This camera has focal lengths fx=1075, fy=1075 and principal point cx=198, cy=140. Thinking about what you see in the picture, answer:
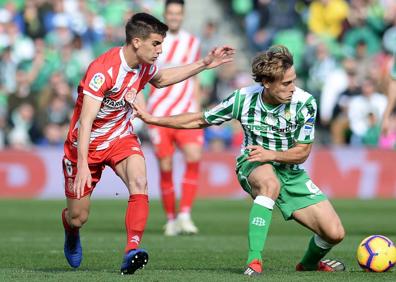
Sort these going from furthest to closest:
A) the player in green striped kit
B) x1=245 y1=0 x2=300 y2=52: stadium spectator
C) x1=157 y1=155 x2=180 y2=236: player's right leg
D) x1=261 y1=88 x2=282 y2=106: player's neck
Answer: x1=245 y1=0 x2=300 y2=52: stadium spectator < x1=157 y1=155 x2=180 y2=236: player's right leg < x1=261 y1=88 x2=282 y2=106: player's neck < the player in green striped kit

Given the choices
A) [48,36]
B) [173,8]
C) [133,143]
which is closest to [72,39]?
[48,36]

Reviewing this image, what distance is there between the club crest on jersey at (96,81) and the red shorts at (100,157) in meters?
0.66

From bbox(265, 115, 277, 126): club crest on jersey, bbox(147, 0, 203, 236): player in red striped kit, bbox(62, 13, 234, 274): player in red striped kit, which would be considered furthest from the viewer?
bbox(147, 0, 203, 236): player in red striped kit

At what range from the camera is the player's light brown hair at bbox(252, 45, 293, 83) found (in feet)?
28.5

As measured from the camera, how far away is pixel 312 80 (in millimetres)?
22922

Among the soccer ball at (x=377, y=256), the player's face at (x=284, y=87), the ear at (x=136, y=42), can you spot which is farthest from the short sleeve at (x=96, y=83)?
the soccer ball at (x=377, y=256)

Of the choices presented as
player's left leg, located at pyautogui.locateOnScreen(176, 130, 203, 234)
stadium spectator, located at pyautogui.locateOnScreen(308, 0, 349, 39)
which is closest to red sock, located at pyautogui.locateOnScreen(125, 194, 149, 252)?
player's left leg, located at pyautogui.locateOnScreen(176, 130, 203, 234)

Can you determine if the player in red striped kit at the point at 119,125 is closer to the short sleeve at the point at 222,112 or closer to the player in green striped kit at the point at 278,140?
the player in green striped kit at the point at 278,140

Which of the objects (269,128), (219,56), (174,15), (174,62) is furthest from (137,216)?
(174,15)

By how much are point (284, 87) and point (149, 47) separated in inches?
46.5

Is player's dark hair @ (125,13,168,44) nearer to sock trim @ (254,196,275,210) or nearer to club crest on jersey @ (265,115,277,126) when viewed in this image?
club crest on jersey @ (265,115,277,126)

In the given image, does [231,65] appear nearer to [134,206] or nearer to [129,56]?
[129,56]

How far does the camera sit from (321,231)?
9070mm

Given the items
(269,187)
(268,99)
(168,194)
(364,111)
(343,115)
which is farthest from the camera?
(343,115)
